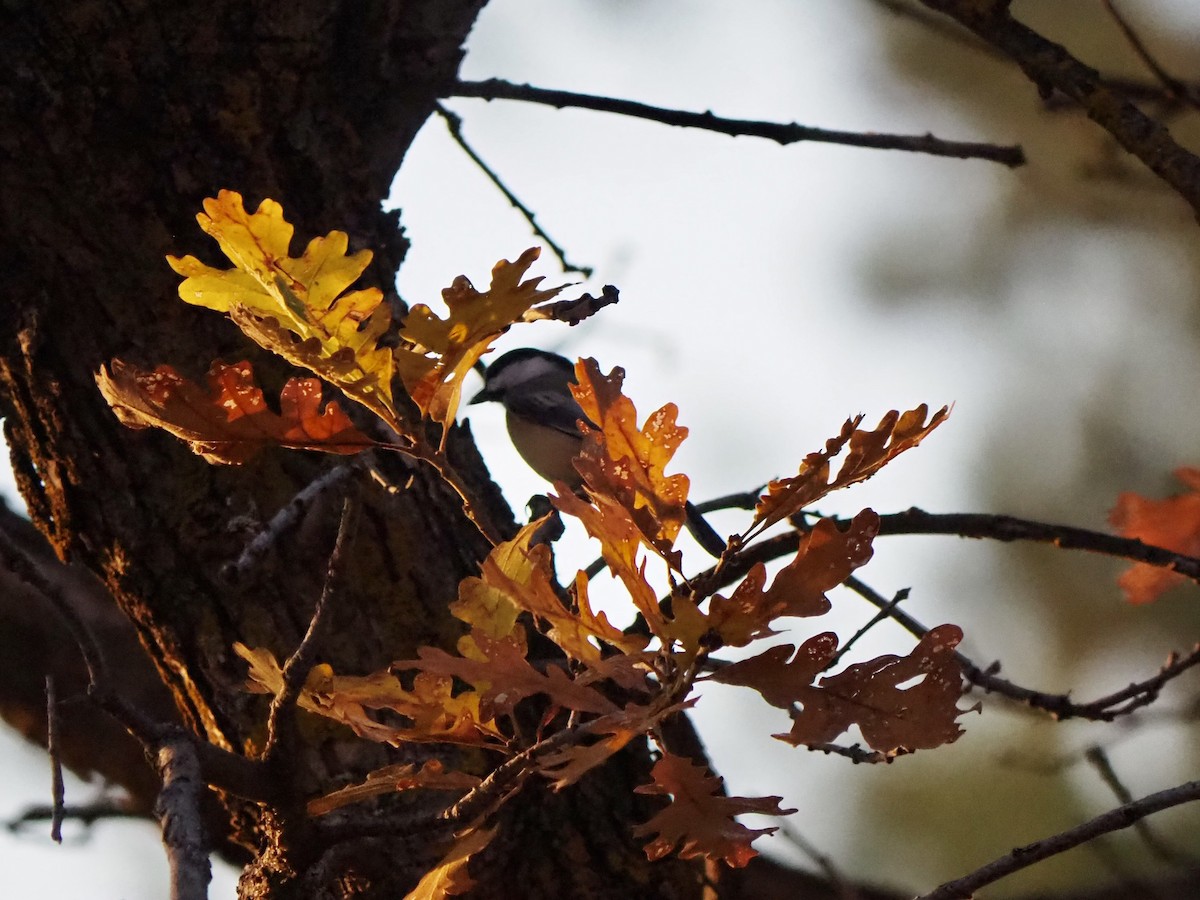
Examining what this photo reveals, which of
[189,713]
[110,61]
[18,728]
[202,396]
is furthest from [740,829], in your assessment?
[18,728]

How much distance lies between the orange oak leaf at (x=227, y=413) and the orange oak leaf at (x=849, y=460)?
388 mm

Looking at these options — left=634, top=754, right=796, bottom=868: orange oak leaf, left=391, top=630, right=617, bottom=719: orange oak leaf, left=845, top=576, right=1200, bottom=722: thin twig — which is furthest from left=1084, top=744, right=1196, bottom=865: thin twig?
left=391, top=630, right=617, bottom=719: orange oak leaf

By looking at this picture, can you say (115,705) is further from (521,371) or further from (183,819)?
(521,371)

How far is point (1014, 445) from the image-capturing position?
20.5 feet

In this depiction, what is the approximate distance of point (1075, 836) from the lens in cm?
136

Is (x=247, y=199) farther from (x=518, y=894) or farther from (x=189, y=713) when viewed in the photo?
(x=518, y=894)

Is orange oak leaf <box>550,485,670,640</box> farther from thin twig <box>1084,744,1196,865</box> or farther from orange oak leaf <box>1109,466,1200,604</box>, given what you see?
orange oak leaf <box>1109,466,1200,604</box>

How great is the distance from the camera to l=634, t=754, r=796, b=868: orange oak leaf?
115 centimetres

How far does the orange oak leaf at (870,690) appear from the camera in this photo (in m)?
1.13

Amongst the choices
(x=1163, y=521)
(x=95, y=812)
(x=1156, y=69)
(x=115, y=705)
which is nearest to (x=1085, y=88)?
(x=1156, y=69)

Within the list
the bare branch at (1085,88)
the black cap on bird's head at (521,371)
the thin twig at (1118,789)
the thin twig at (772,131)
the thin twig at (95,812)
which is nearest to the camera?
the bare branch at (1085,88)

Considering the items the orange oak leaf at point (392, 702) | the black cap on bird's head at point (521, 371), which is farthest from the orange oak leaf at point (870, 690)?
the black cap on bird's head at point (521, 371)

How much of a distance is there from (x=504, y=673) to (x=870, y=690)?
0.31 meters

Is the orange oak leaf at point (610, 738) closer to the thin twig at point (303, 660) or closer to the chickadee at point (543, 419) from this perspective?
the thin twig at point (303, 660)
